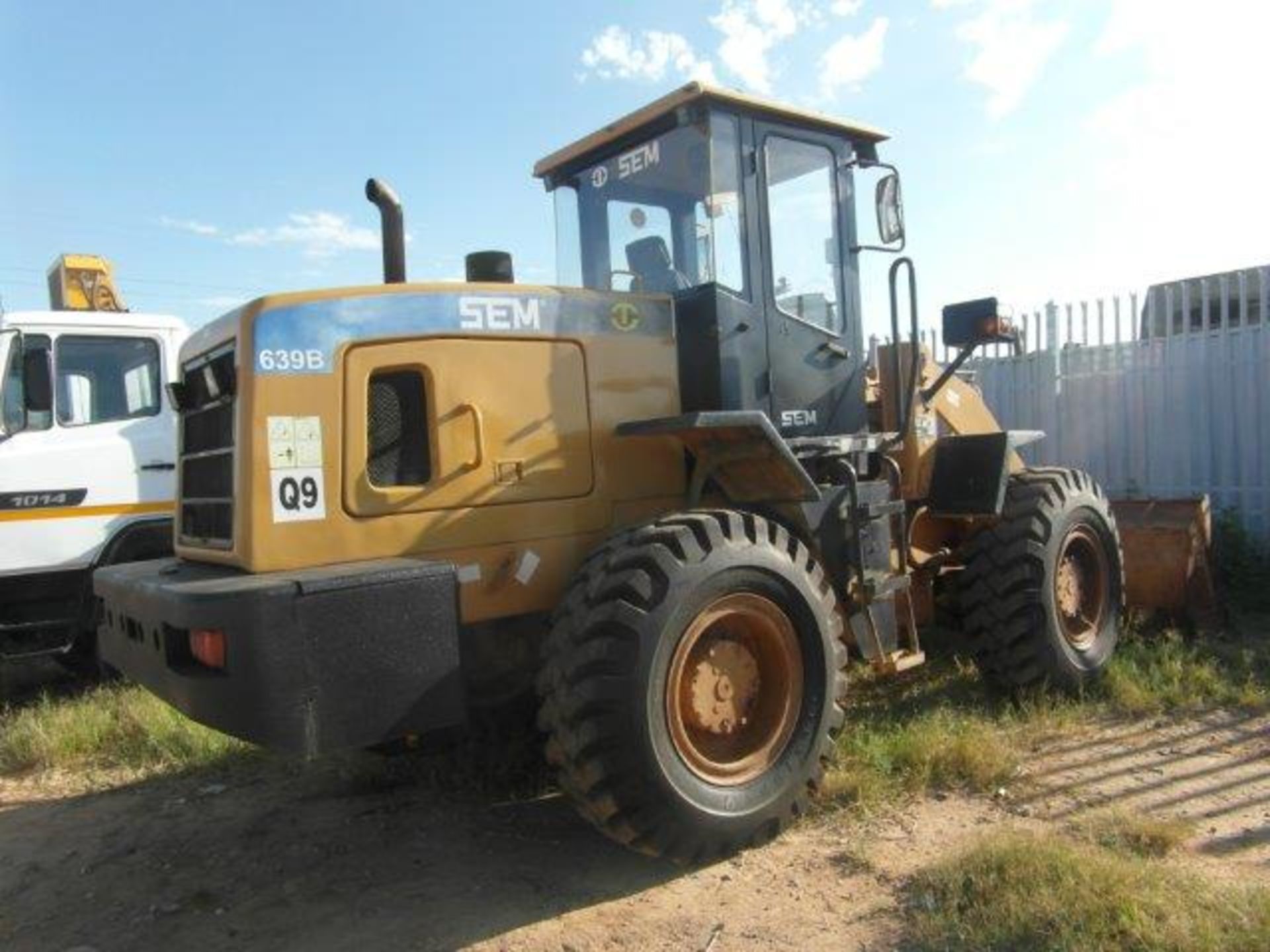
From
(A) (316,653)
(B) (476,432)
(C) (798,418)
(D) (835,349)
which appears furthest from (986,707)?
(A) (316,653)

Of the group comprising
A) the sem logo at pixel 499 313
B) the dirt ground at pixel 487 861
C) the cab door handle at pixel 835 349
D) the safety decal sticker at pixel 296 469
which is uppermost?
the sem logo at pixel 499 313

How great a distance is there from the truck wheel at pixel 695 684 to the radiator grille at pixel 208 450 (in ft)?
4.50

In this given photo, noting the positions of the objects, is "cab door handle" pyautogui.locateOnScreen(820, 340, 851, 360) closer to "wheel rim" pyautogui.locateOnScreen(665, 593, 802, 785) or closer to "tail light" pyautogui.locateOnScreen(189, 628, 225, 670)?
"wheel rim" pyautogui.locateOnScreen(665, 593, 802, 785)

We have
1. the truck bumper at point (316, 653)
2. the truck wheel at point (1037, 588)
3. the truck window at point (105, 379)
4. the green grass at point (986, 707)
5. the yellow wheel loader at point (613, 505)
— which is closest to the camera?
the truck bumper at point (316, 653)

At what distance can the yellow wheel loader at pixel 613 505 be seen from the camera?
3656mm

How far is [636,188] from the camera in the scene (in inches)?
207

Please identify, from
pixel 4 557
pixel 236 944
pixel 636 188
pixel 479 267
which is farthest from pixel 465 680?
pixel 4 557

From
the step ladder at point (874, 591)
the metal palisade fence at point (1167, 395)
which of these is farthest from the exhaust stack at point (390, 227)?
the metal palisade fence at point (1167, 395)

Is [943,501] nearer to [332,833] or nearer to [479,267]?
[479,267]

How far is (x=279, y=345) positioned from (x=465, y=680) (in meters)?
1.37

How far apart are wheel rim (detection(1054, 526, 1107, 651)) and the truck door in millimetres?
5738

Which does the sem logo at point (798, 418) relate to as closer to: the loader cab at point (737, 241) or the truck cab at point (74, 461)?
the loader cab at point (737, 241)

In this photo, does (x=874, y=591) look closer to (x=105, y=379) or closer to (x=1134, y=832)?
(x=1134, y=832)

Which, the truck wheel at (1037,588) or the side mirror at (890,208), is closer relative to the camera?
the side mirror at (890,208)
